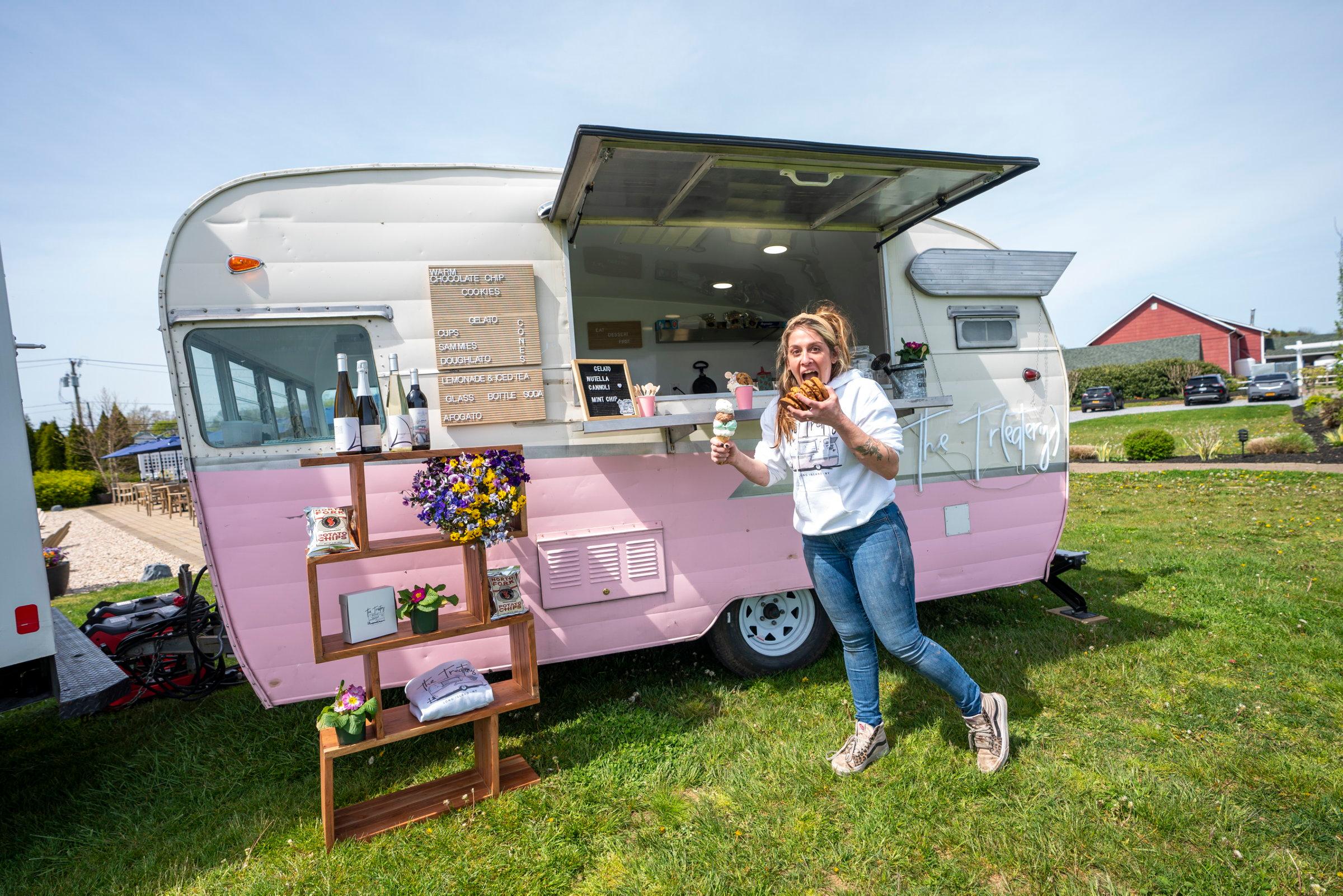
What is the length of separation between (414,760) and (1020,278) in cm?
429

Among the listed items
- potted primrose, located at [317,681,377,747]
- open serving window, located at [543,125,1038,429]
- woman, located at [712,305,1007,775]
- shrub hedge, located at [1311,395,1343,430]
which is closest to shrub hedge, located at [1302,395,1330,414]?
shrub hedge, located at [1311,395,1343,430]

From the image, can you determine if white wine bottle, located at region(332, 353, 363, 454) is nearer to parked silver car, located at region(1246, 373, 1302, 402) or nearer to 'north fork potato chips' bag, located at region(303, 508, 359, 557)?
'north fork potato chips' bag, located at region(303, 508, 359, 557)

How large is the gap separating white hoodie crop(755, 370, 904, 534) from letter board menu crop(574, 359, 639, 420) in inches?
37.5

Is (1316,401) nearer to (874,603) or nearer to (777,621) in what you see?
(777,621)

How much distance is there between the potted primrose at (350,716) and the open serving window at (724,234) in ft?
5.10

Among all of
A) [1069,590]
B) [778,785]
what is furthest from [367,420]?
[1069,590]

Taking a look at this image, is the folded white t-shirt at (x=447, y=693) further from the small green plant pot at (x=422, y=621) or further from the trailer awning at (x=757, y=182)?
the trailer awning at (x=757, y=182)

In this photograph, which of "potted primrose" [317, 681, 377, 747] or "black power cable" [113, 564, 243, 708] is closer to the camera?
"potted primrose" [317, 681, 377, 747]

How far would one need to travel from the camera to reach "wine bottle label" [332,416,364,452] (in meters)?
2.72

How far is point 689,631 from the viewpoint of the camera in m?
3.71

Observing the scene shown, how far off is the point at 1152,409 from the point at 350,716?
32010 millimetres

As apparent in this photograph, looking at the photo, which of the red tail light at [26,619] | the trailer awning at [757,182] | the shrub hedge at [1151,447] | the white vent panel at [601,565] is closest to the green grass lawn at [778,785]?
the white vent panel at [601,565]

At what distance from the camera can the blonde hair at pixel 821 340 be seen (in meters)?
2.83

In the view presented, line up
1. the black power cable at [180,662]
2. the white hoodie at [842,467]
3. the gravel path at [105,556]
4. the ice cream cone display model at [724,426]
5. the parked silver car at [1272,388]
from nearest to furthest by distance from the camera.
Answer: the white hoodie at [842,467], the ice cream cone display model at [724,426], the black power cable at [180,662], the gravel path at [105,556], the parked silver car at [1272,388]
